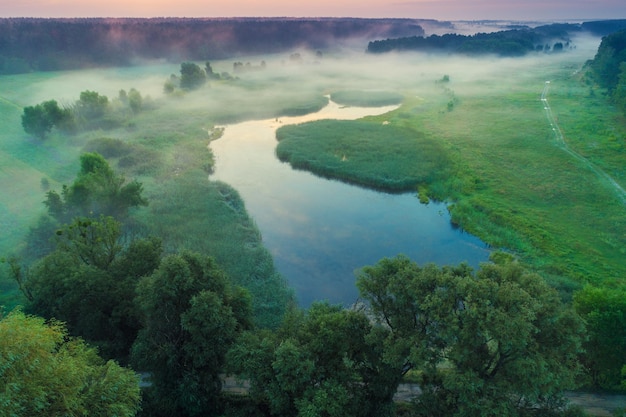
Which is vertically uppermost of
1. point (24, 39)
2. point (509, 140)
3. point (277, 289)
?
point (24, 39)

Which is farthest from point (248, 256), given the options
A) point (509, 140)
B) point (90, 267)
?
point (509, 140)

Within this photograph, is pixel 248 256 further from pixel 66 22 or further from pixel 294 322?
pixel 66 22

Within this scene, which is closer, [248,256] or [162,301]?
[162,301]

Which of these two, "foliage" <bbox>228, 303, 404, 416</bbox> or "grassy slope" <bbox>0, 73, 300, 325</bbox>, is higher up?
"foliage" <bbox>228, 303, 404, 416</bbox>

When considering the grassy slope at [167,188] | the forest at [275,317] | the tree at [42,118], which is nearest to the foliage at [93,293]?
the forest at [275,317]

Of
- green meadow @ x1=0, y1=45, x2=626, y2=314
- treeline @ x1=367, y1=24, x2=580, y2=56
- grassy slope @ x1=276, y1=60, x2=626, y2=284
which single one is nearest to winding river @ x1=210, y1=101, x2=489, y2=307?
green meadow @ x1=0, y1=45, x2=626, y2=314

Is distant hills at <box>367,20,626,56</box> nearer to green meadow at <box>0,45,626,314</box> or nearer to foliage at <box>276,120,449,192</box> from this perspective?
green meadow at <box>0,45,626,314</box>

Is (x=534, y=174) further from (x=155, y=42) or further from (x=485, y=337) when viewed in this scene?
(x=155, y=42)

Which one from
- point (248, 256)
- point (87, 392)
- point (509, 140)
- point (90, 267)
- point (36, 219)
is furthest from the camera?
point (509, 140)
